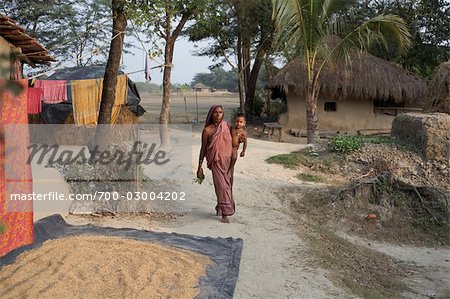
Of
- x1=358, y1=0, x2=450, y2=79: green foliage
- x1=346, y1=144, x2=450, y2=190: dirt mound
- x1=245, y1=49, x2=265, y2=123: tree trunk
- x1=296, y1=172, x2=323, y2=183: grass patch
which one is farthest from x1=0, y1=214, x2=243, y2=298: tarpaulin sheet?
x1=358, y1=0, x2=450, y2=79: green foliage

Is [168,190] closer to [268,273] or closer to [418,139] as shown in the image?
[268,273]

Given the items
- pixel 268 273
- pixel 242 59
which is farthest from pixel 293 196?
pixel 242 59

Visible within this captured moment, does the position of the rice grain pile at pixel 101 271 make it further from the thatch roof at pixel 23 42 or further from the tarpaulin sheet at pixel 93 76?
the tarpaulin sheet at pixel 93 76

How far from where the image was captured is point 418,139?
35.2 ft

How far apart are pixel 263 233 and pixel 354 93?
38.2ft

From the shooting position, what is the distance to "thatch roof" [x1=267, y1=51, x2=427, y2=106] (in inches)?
→ 633

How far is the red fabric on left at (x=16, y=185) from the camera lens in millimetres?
4007

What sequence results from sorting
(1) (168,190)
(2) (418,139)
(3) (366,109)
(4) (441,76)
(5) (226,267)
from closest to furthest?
(5) (226,267) < (1) (168,190) < (2) (418,139) < (4) (441,76) < (3) (366,109)

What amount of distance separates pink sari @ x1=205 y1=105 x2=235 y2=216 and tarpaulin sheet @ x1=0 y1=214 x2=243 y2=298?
824mm

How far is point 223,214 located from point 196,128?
477 inches

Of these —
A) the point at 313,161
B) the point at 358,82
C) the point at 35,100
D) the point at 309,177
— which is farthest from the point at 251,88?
the point at 309,177

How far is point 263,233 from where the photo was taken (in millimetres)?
5746

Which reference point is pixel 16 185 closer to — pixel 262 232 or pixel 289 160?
pixel 262 232

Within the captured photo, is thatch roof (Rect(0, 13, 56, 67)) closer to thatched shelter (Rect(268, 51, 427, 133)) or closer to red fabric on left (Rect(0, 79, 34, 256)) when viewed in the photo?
red fabric on left (Rect(0, 79, 34, 256))
